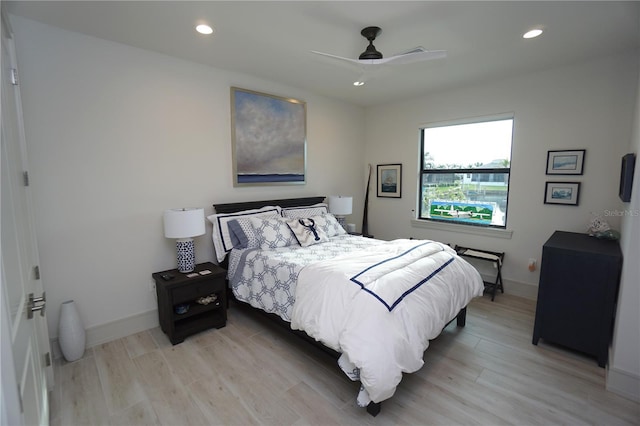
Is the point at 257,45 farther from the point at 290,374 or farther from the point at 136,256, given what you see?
the point at 290,374

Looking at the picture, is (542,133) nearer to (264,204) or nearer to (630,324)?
(630,324)

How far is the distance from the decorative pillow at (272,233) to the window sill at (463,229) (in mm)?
2194

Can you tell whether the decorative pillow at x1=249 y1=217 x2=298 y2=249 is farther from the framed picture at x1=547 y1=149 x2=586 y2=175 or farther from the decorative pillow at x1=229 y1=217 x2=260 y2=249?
the framed picture at x1=547 y1=149 x2=586 y2=175

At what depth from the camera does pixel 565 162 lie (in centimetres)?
324

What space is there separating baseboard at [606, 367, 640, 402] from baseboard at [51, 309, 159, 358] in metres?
3.73

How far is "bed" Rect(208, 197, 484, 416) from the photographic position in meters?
1.78

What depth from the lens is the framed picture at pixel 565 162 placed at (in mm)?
3152

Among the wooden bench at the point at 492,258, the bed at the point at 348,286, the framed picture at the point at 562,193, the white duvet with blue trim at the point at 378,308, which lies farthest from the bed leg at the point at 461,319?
the framed picture at the point at 562,193

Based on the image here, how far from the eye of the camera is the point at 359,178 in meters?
5.00

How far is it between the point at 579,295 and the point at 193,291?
3.24m

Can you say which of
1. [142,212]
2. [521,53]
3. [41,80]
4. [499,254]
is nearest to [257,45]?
[41,80]

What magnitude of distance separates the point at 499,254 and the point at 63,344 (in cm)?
449

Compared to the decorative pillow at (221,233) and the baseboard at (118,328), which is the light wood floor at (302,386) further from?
the decorative pillow at (221,233)

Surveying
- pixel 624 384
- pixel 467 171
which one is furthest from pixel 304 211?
pixel 624 384
